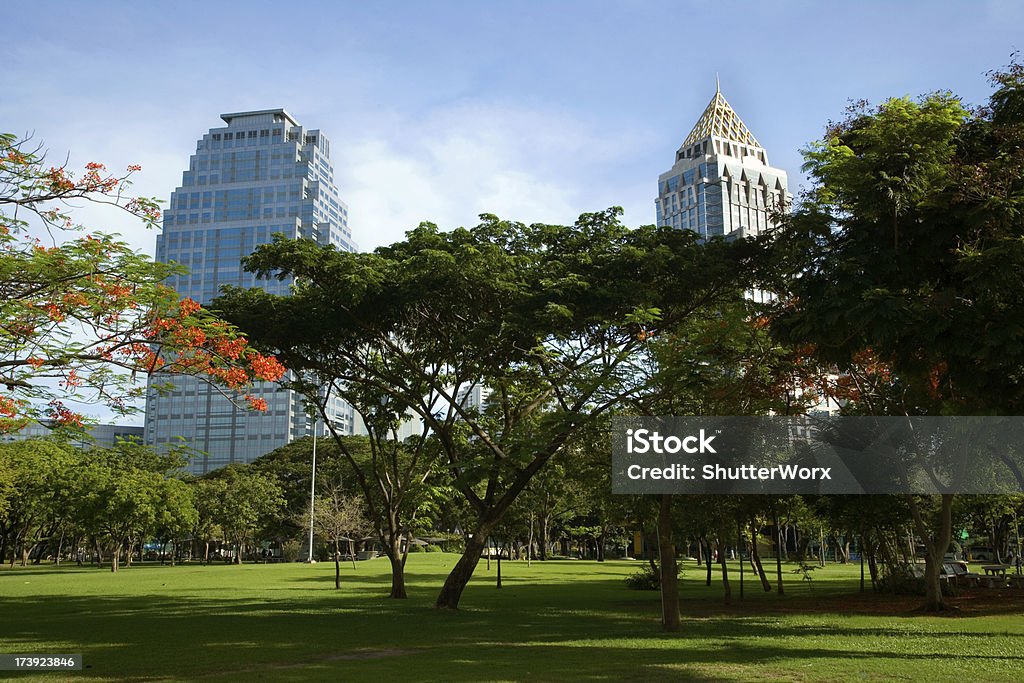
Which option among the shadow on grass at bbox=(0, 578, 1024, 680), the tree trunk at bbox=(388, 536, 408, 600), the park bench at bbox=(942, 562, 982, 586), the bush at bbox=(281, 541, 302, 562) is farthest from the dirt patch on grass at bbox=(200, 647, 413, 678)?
the bush at bbox=(281, 541, 302, 562)

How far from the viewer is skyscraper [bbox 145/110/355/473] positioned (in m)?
135

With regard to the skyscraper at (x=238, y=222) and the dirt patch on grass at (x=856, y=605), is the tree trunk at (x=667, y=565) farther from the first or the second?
the skyscraper at (x=238, y=222)

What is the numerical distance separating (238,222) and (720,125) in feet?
279

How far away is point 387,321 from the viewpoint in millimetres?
20578

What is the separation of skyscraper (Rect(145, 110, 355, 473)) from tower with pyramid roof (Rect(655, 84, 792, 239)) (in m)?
58.9

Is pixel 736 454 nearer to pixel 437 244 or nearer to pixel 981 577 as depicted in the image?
pixel 437 244

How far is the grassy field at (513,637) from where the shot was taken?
1249 centimetres

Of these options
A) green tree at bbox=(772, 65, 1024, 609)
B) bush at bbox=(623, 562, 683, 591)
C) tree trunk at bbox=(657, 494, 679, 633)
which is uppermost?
green tree at bbox=(772, 65, 1024, 609)

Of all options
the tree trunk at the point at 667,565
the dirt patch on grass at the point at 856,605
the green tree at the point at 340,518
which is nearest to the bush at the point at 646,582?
the dirt patch on grass at the point at 856,605

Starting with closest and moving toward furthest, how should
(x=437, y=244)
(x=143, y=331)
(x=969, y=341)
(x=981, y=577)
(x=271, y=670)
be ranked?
1. (x=143, y=331)
2. (x=969, y=341)
3. (x=271, y=670)
4. (x=437, y=244)
5. (x=981, y=577)

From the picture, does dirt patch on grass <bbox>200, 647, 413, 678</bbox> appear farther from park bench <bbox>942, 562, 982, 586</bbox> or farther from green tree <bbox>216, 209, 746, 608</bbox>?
park bench <bbox>942, 562, 982, 586</bbox>

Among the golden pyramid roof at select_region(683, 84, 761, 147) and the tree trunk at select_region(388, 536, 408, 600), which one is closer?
the tree trunk at select_region(388, 536, 408, 600)

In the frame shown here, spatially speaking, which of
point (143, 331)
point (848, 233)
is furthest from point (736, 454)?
point (143, 331)

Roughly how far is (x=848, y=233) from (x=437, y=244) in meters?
9.61
